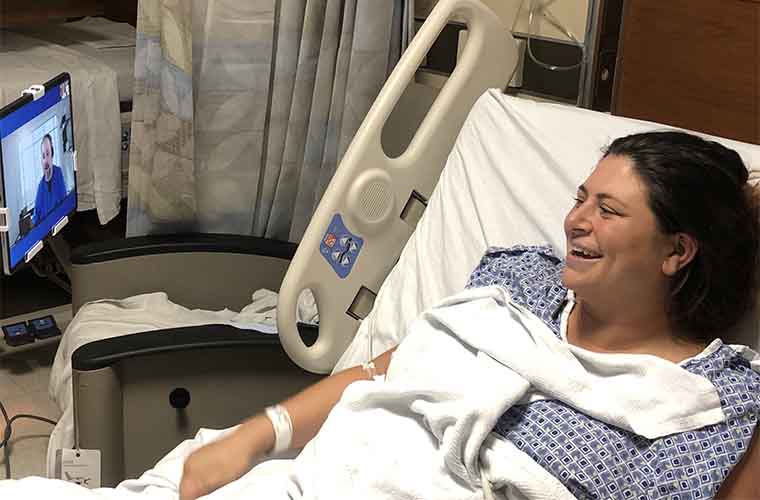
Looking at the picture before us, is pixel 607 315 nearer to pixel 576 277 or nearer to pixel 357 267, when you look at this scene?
pixel 576 277

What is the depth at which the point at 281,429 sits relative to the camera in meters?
1.63

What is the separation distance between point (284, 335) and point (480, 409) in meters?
0.62

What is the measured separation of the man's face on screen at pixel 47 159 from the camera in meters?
2.52

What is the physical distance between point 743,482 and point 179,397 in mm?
1144

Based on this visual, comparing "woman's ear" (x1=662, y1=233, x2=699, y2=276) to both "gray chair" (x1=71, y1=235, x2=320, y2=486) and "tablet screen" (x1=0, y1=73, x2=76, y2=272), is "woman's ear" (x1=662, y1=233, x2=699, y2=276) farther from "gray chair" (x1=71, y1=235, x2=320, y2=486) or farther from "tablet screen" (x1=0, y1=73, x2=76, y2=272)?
"tablet screen" (x1=0, y1=73, x2=76, y2=272)

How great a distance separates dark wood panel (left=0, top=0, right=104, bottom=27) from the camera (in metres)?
3.12

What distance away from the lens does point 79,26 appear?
11.7 feet

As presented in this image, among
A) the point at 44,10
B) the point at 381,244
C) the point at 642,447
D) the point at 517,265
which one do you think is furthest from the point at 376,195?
the point at 44,10

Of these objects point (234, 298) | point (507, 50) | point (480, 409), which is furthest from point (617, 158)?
point (234, 298)

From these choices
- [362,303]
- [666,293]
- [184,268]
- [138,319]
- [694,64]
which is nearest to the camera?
[666,293]

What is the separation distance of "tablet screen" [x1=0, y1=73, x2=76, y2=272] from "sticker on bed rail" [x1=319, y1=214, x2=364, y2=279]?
0.89m

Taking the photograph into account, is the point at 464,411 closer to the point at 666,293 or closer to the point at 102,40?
the point at 666,293

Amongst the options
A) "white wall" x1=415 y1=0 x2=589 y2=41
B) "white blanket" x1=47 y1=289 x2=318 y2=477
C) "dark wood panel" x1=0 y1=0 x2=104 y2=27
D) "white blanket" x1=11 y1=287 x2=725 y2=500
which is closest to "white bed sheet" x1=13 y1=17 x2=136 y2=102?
"dark wood panel" x1=0 y1=0 x2=104 y2=27

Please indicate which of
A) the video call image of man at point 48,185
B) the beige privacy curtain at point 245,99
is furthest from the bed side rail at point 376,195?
the video call image of man at point 48,185
